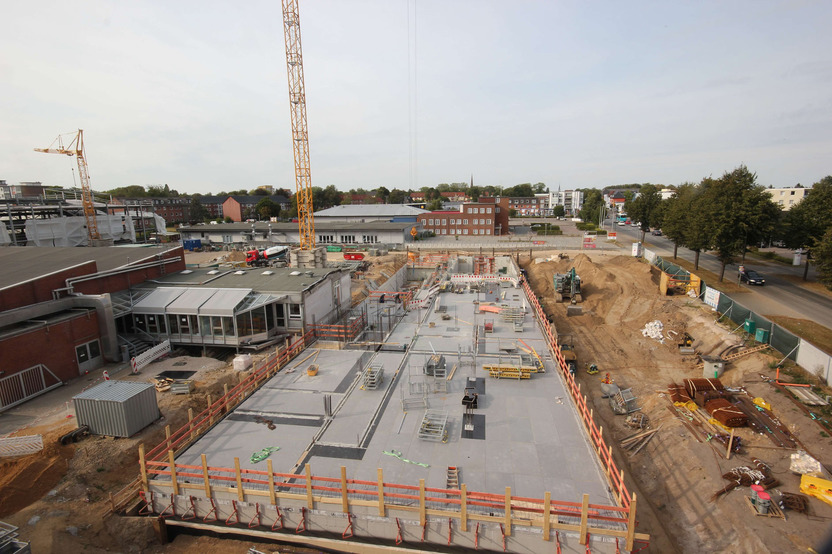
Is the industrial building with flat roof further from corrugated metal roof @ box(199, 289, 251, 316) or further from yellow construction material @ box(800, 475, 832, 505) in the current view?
yellow construction material @ box(800, 475, 832, 505)

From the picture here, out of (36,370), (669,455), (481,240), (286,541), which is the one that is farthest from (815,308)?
(481,240)

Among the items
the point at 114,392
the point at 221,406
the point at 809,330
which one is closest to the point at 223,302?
the point at 114,392

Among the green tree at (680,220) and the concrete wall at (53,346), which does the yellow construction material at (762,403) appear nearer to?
the green tree at (680,220)

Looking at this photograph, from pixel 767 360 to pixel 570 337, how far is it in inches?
458

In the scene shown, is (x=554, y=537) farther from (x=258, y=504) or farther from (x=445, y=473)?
(x=258, y=504)

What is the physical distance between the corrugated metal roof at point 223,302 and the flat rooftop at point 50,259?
7.53 m

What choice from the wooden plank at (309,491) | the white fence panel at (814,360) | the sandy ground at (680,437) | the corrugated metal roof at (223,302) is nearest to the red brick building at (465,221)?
the sandy ground at (680,437)

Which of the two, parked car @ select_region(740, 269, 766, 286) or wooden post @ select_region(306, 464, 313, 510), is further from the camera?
parked car @ select_region(740, 269, 766, 286)

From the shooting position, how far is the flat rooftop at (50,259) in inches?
900

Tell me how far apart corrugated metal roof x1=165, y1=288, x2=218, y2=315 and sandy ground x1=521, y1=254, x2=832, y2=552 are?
23.2 meters

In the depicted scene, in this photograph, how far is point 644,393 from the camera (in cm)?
2342

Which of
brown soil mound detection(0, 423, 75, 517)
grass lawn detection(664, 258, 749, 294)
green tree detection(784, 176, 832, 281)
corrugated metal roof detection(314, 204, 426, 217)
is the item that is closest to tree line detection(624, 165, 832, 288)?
green tree detection(784, 176, 832, 281)

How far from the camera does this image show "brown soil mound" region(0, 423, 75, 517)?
1294 centimetres

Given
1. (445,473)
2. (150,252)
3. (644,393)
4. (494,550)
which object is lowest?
(644,393)
